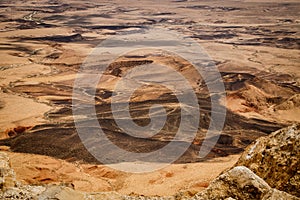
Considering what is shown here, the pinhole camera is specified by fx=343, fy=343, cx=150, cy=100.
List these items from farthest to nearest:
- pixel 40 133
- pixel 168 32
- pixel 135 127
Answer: pixel 168 32
pixel 135 127
pixel 40 133

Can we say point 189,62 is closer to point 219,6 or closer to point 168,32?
point 168,32

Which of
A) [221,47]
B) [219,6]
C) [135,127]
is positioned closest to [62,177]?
[135,127]

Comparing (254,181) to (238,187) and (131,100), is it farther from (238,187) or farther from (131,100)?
(131,100)

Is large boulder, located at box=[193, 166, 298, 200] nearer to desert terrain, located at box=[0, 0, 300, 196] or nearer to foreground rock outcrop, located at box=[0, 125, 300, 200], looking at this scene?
foreground rock outcrop, located at box=[0, 125, 300, 200]

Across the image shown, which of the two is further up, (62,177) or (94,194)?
(94,194)

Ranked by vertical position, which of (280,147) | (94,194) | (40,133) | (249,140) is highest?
(280,147)

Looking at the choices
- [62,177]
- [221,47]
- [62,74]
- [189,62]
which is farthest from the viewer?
[221,47]

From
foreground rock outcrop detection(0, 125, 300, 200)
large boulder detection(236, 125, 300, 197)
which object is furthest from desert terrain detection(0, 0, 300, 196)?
foreground rock outcrop detection(0, 125, 300, 200)
